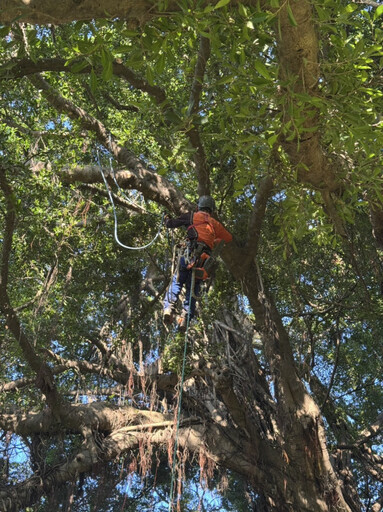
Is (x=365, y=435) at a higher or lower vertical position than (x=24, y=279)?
lower

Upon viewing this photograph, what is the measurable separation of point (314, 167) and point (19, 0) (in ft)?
7.42

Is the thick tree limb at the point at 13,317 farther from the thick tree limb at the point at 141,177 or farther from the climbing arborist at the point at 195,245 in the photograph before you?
the climbing arborist at the point at 195,245

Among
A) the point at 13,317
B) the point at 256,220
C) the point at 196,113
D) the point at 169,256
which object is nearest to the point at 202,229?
the point at 256,220

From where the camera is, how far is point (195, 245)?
500cm

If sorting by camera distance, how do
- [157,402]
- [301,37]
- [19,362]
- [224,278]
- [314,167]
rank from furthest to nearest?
1. [19,362]
2. [157,402]
3. [224,278]
4. [314,167]
5. [301,37]

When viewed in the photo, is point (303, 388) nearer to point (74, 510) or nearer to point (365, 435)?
point (365, 435)

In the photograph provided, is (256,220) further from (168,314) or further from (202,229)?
(168,314)

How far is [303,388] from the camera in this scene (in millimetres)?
5922

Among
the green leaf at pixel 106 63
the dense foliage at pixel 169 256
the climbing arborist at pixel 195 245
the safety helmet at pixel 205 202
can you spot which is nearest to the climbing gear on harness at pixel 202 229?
the climbing arborist at pixel 195 245

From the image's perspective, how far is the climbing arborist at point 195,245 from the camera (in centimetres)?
500

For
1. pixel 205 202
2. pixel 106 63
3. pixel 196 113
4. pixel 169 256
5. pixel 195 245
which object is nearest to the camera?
pixel 106 63

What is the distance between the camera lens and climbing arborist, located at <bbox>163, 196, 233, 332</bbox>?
16.4ft

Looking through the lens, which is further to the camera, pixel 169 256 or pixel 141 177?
pixel 169 256

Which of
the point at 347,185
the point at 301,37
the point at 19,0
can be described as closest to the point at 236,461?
the point at 347,185
